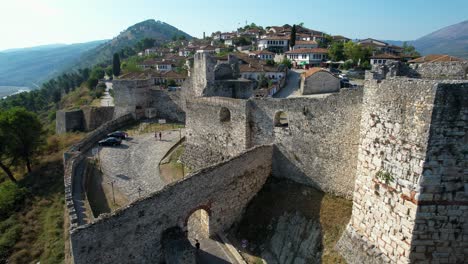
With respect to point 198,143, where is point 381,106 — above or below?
above

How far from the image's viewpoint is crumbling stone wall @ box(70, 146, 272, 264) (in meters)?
12.4

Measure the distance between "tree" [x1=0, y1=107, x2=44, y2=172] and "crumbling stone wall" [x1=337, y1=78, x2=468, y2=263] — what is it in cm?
3586

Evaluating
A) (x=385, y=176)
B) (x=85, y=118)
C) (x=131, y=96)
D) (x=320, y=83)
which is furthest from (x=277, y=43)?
(x=385, y=176)

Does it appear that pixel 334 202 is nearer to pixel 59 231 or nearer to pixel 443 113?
pixel 443 113

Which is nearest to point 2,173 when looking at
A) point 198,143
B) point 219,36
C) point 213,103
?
point 198,143

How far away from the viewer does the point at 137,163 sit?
26109 mm

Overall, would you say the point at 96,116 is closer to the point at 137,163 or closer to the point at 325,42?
the point at 137,163

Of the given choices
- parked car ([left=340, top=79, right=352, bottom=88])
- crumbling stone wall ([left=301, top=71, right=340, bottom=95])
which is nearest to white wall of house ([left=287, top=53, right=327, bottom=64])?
parked car ([left=340, top=79, right=352, bottom=88])

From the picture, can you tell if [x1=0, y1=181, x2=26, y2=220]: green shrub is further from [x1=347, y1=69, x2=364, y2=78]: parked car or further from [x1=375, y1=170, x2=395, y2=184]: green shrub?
[x1=347, y1=69, x2=364, y2=78]: parked car

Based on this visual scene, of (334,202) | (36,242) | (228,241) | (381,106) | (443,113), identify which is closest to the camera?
(443,113)

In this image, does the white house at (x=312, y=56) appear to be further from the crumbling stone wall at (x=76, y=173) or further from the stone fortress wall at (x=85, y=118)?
the crumbling stone wall at (x=76, y=173)

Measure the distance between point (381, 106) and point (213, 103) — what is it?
13.1 m

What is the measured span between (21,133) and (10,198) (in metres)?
9.67

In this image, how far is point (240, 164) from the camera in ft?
56.8
